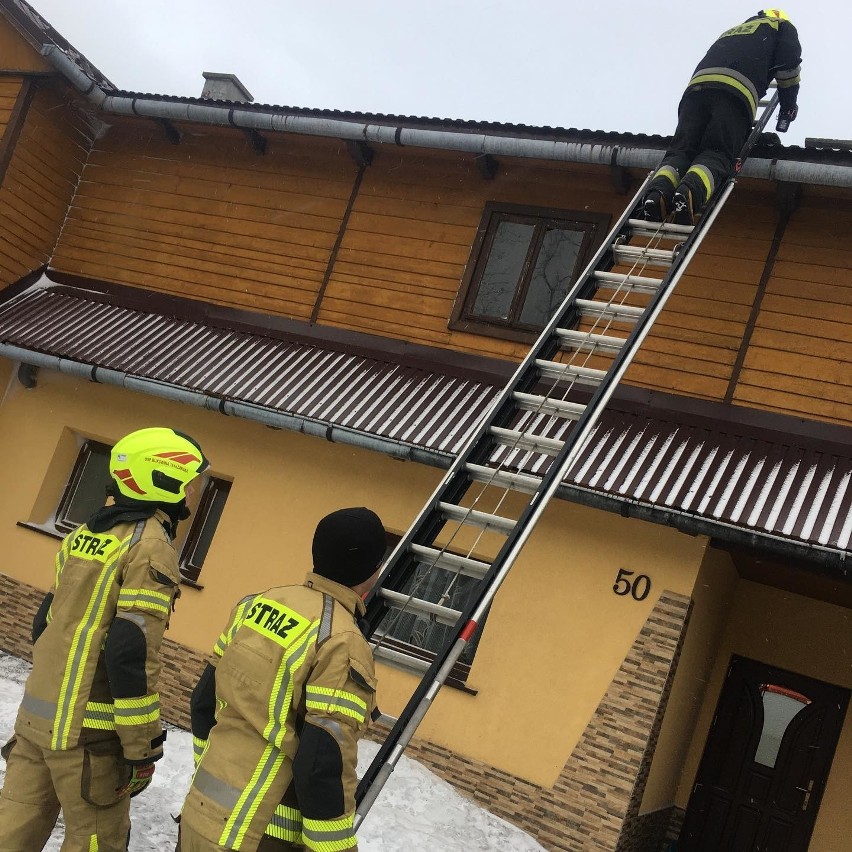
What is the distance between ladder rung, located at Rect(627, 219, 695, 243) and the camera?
19.9ft

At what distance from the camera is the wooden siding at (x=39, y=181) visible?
1036 centimetres

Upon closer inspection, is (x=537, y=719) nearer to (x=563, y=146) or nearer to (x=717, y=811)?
(x=717, y=811)

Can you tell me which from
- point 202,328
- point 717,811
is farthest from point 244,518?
point 717,811

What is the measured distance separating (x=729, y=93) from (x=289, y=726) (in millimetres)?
5698

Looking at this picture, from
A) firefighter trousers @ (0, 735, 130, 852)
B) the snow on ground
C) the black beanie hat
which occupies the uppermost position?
the black beanie hat

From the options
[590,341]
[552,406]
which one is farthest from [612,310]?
[552,406]

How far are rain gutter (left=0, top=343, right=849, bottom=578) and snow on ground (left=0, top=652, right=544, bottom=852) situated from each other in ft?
8.18

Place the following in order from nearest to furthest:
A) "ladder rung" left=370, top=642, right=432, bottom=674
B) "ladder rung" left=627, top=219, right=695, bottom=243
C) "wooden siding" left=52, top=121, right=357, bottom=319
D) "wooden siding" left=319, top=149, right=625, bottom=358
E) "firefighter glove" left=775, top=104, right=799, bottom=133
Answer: "ladder rung" left=370, top=642, right=432, bottom=674
"ladder rung" left=627, top=219, right=695, bottom=243
"firefighter glove" left=775, top=104, right=799, bottom=133
"wooden siding" left=319, top=149, right=625, bottom=358
"wooden siding" left=52, top=121, right=357, bottom=319

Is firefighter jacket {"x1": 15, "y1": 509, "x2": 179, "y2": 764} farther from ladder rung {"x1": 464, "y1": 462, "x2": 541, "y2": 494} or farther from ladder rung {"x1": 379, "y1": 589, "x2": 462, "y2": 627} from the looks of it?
ladder rung {"x1": 464, "y1": 462, "x2": 541, "y2": 494}


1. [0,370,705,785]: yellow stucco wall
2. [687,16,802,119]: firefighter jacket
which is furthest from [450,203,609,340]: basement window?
[687,16,802,119]: firefighter jacket

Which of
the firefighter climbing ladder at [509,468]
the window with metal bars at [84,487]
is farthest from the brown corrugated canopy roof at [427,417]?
the window with metal bars at [84,487]

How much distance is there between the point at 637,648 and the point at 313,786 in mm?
4827

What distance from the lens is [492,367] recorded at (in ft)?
27.8

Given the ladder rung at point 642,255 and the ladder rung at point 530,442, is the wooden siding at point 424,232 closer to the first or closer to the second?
the ladder rung at point 642,255
